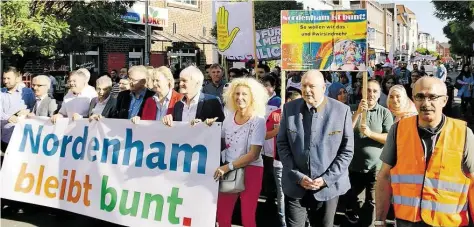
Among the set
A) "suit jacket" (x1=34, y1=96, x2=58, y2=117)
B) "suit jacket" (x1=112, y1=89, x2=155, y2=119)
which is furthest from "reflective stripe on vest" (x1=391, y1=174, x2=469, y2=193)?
"suit jacket" (x1=34, y1=96, x2=58, y2=117)

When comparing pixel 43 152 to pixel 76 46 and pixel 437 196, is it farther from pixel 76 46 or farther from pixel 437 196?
pixel 76 46

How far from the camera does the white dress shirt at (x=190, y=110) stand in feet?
15.9

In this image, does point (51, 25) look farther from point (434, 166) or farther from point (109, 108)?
point (434, 166)

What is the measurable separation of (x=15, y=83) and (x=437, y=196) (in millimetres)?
5528

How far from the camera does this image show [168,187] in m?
4.76

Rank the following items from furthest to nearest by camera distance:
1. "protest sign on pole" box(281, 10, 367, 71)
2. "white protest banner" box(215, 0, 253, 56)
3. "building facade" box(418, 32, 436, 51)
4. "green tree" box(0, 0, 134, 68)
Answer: "building facade" box(418, 32, 436, 51)
"white protest banner" box(215, 0, 253, 56)
"green tree" box(0, 0, 134, 68)
"protest sign on pole" box(281, 10, 367, 71)

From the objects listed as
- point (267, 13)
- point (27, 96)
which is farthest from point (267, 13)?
point (27, 96)

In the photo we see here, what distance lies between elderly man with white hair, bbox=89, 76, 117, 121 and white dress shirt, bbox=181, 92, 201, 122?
110cm

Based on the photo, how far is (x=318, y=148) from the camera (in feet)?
12.2

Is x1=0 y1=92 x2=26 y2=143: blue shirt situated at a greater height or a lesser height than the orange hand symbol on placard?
lesser

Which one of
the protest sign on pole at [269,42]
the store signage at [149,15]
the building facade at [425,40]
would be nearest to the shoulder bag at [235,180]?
the protest sign on pole at [269,42]

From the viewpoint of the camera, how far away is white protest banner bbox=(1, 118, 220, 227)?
15.1 feet

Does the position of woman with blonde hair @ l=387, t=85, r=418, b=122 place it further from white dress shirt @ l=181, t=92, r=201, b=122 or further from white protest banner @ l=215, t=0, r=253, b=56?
white protest banner @ l=215, t=0, r=253, b=56

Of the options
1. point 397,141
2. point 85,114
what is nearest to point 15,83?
point 85,114
